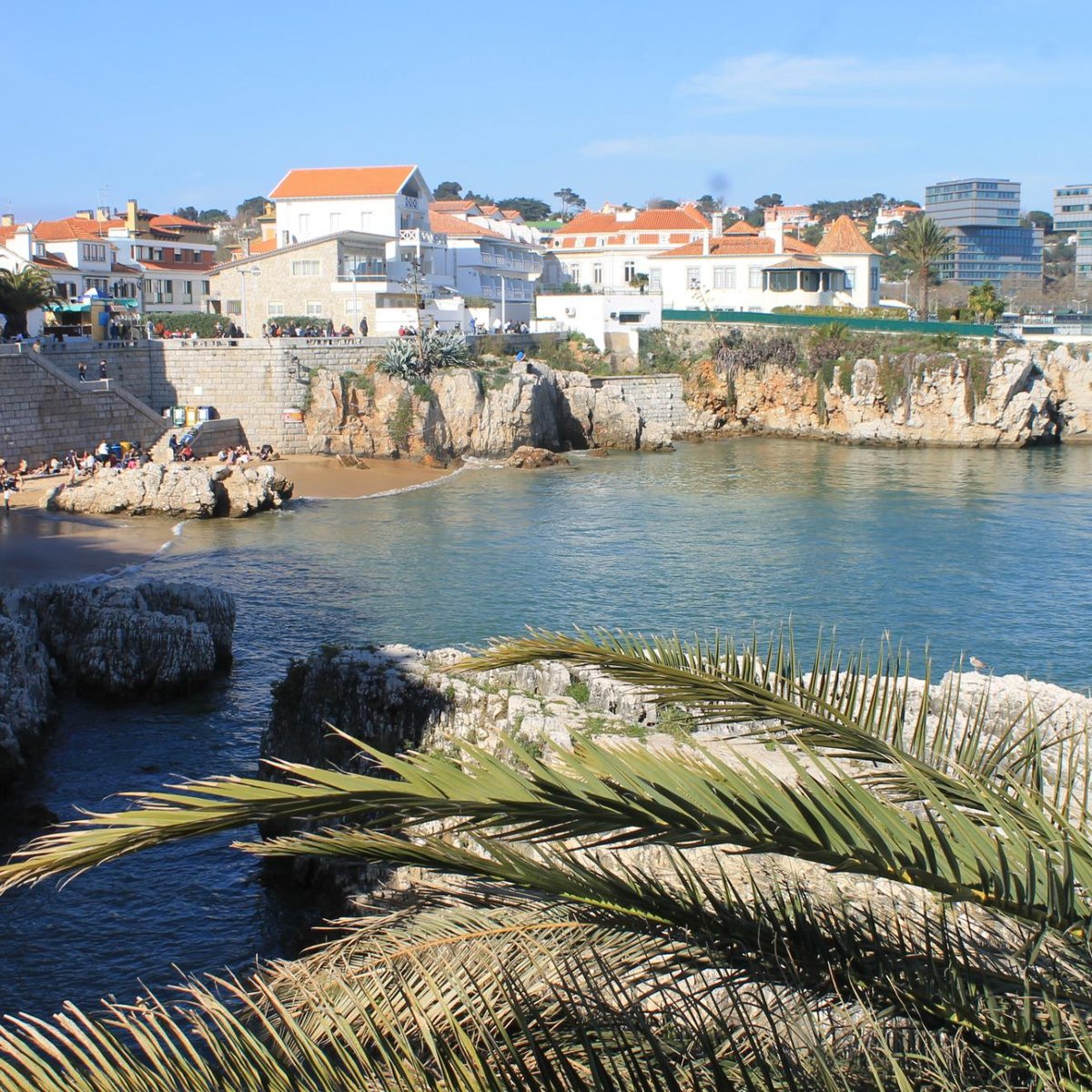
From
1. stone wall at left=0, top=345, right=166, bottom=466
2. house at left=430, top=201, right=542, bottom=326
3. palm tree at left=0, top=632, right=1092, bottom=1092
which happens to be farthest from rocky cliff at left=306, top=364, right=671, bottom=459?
palm tree at left=0, top=632, right=1092, bottom=1092

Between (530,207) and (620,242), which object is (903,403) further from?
(530,207)

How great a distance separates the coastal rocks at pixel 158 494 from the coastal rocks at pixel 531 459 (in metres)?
13.0

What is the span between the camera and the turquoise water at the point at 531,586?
13.0m

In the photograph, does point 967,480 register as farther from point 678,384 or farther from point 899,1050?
point 899,1050

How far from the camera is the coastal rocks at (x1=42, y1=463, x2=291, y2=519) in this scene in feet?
118

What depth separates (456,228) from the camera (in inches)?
2808

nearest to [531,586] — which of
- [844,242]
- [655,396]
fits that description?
[655,396]

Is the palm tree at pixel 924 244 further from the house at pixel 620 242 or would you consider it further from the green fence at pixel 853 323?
the house at pixel 620 242

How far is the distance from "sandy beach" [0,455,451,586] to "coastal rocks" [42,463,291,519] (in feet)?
1.39

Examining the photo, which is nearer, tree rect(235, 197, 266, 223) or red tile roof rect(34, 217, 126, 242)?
red tile roof rect(34, 217, 126, 242)

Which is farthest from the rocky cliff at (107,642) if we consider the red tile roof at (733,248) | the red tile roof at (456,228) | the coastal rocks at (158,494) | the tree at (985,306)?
the tree at (985,306)

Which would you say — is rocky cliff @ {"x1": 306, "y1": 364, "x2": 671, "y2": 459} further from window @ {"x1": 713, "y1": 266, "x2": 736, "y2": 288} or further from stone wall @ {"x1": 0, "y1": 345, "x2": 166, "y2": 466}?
window @ {"x1": 713, "y1": 266, "x2": 736, "y2": 288}

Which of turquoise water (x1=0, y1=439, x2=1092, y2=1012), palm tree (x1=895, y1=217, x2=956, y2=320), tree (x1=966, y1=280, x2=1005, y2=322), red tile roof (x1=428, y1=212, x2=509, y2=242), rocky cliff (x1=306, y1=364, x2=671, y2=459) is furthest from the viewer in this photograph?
palm tree (x1=895, y1=217, x2=956, y2=320)

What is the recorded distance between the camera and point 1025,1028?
3504 mm
